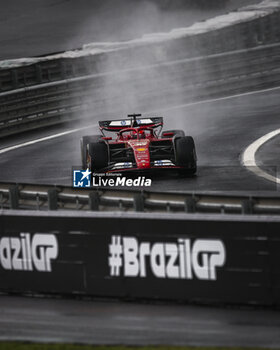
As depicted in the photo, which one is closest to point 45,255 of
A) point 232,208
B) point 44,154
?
point 232,208

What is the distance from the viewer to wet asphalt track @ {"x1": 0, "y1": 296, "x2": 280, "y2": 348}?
994 centimetres

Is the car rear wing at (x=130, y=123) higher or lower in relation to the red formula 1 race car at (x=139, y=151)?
higher

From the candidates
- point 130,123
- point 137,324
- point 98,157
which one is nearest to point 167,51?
point 130,123

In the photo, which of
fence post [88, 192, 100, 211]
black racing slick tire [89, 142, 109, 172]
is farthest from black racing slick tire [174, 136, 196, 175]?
fence post [88, 192, 100, 211]

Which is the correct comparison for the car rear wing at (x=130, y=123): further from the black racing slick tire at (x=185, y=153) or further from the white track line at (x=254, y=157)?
the white track line at (x=254, y=157)

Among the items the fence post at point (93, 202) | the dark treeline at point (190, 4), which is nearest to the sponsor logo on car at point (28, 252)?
the fence post at point (93, 202)

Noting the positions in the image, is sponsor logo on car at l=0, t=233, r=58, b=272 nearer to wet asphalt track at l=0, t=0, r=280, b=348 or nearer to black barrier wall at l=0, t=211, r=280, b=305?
black barrier wall at l=0, t=211, r=280, b=305

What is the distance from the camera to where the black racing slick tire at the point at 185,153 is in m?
17.8

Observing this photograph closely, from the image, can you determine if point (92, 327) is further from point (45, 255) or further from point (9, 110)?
point (9, 110)

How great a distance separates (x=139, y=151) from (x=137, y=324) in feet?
25.2

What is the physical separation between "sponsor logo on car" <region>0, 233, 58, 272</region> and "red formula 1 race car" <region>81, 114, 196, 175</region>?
5.68m

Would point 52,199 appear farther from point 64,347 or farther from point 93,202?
point 64,347

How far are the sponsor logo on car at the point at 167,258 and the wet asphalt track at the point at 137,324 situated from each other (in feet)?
1.37

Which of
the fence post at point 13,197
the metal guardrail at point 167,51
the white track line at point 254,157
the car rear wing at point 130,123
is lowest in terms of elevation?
the white track line at point 254,157
